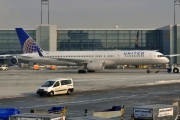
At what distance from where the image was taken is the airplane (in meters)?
77.6

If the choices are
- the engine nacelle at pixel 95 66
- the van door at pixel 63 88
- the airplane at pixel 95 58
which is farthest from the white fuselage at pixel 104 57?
the van door at pixel 63 88

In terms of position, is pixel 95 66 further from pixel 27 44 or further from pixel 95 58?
pixel 27 44

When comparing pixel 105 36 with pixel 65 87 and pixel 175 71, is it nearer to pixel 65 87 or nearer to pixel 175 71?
pixel 175 71

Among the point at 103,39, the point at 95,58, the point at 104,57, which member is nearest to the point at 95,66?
the point at 104,57

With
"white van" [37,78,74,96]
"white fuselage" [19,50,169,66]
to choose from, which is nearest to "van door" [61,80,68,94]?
"white van" [37,78,74,96]

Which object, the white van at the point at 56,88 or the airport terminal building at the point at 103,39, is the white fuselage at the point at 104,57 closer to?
the white van at the point at 56,88

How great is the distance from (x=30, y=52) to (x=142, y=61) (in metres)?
Answer: 24.1

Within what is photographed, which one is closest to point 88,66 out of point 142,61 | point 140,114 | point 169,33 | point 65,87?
point 142,61

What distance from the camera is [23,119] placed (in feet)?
42.9

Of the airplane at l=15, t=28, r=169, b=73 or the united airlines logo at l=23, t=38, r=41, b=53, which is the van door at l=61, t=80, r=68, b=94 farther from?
the united airlines logo at l=23, t=38, r=41, b=53

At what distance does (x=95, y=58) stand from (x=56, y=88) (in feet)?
140

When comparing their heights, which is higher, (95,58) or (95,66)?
(95,58)

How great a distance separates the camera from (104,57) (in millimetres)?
79812

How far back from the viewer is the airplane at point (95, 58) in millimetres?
77562
